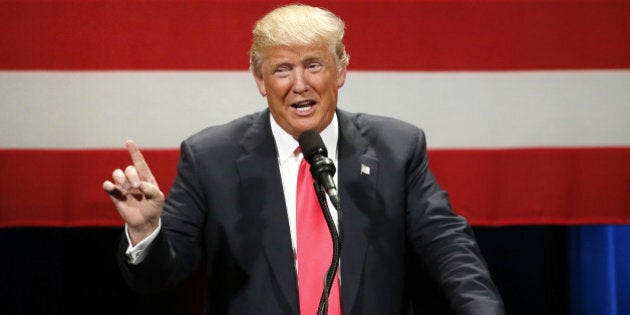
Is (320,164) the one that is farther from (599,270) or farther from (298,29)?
(599,270)

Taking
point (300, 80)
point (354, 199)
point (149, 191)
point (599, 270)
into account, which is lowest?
point (599, 270)

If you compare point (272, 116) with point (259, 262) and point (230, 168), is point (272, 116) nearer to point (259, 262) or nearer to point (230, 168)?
point (230, 168)

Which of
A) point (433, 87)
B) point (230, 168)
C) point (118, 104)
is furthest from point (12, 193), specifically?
point (433, 87)

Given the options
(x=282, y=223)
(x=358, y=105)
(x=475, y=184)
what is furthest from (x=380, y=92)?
(x=282, y=223)

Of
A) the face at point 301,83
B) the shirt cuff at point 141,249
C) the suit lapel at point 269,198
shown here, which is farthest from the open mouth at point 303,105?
the shirt cuff at point 141,249

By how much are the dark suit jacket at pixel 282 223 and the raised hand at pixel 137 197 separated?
104 millimetres

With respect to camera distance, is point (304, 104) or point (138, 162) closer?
point (138, 162)

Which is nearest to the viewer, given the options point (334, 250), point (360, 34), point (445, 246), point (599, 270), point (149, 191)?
point (334, 250)

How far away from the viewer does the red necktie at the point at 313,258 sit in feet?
4.53

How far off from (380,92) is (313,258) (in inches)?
22.1

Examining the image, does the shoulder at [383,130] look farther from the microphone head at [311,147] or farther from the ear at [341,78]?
the microphone head at [311,147]

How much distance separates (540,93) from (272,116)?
2.18 feet

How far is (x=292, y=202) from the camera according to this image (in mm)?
1461

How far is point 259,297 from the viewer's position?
140 cm
